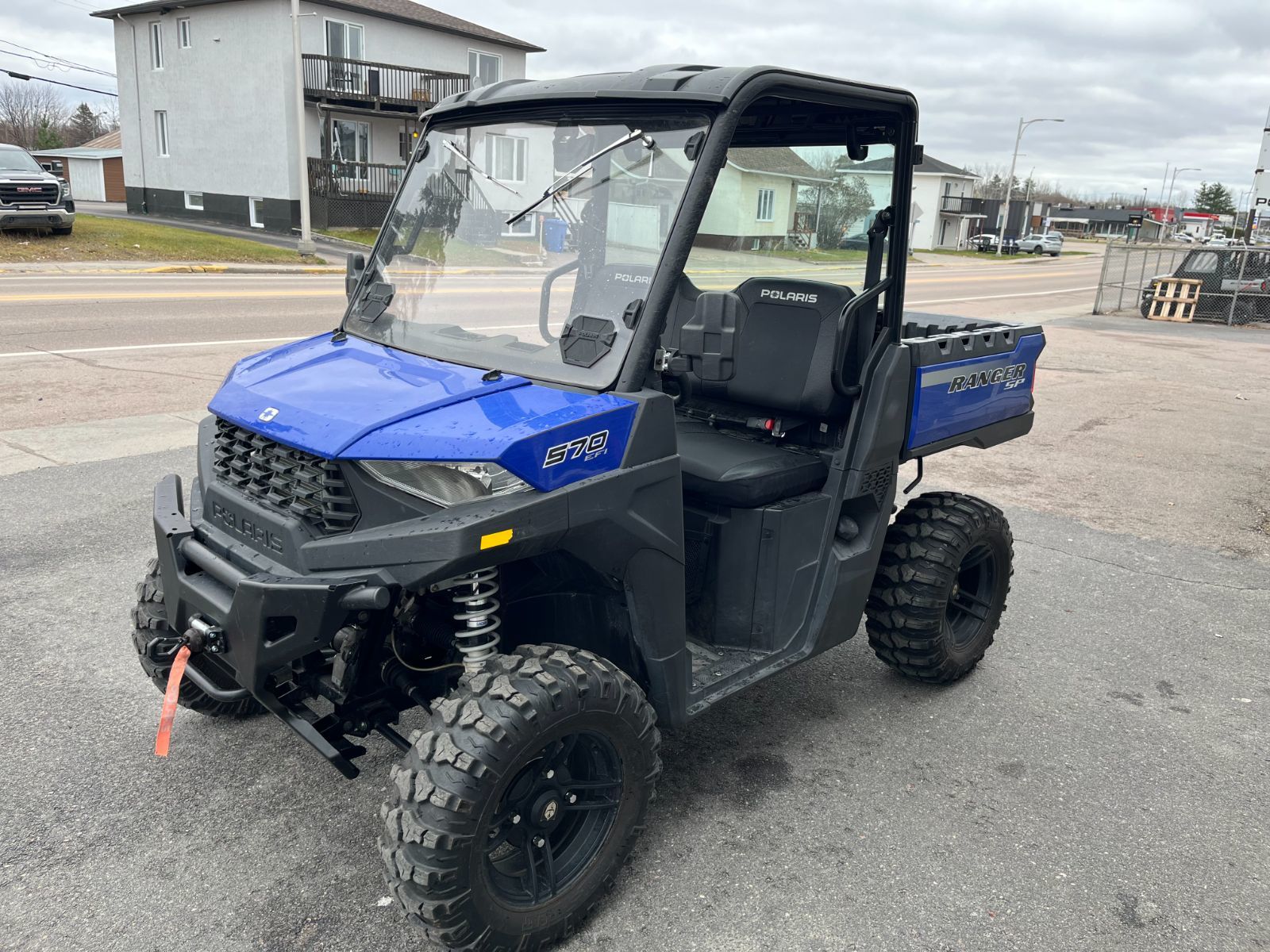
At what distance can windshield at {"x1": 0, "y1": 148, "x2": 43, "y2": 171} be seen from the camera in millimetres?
20719

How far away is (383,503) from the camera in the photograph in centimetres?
256

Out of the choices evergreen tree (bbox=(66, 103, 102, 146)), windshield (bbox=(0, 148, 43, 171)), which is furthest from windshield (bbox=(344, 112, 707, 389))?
evergreen tree (bbox=(66, 103, 102, 146))

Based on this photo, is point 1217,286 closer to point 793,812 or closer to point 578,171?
point 793,812

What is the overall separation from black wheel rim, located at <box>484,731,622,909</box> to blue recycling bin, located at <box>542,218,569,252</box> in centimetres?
149

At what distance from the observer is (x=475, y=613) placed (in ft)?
8.91

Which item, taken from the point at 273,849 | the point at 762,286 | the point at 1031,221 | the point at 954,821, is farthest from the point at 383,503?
the point at 1031,221

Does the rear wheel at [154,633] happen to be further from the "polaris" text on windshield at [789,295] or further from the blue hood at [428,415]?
the "polaris" text on windshield at [789,295]

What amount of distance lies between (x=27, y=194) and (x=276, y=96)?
10.6 metres

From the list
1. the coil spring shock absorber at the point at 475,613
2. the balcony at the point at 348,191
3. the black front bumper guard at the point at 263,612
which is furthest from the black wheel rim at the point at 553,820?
the balcony at the point at 348,191

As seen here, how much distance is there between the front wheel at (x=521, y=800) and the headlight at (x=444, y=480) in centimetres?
46

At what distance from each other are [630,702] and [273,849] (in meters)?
1.21

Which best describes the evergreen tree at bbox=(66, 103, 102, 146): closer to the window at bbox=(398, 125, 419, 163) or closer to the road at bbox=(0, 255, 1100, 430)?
the window at bbox=(398, 125, 419, 163)

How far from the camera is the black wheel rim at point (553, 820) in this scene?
104 inches

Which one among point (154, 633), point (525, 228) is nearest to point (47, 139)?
point (154, 633)
